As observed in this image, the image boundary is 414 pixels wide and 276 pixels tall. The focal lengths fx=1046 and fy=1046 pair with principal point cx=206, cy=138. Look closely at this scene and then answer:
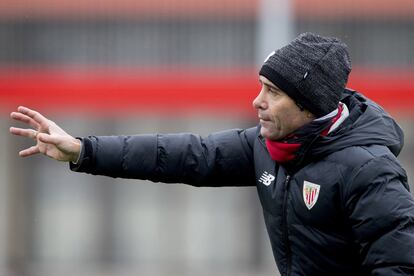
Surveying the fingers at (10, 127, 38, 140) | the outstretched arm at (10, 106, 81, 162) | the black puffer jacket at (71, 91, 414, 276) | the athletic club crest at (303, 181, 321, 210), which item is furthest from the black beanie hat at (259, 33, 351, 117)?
the fingers at (10, 127, 38, 140)

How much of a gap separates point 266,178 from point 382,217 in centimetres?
53

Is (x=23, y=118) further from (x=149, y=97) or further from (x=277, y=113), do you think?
(x=149, y=97)

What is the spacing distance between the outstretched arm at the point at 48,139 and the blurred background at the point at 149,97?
18.2 ft

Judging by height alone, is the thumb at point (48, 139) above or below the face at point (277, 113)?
below

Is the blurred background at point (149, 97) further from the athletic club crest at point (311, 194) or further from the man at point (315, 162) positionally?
the athletic club crest at point (311, 194)

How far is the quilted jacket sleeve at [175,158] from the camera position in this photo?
3.69 metres

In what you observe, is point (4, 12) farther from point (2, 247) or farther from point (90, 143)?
point (90, 143)

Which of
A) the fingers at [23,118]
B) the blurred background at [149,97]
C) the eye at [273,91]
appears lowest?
the blurred background at [149,97]

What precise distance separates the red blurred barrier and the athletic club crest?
5.81 meters

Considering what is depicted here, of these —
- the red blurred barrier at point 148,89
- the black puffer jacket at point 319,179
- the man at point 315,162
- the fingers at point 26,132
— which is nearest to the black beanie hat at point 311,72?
the man at point 315,162

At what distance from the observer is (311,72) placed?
11.5ft

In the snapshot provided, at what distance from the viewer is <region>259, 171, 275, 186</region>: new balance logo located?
364 centimetres

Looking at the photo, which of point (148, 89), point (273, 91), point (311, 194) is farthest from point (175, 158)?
point (148, 89)

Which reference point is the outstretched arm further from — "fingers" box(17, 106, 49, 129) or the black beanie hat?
the black beanie hat
